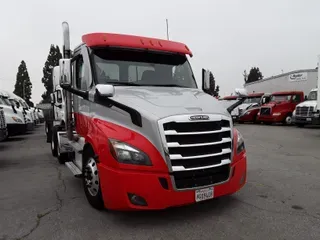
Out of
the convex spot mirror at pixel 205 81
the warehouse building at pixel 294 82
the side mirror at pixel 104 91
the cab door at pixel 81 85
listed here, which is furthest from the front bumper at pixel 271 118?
the side mirror at pixel 104 91

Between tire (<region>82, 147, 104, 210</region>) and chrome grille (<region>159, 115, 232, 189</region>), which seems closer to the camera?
chrome grille (<region>159, 115, 232, 189</region>)

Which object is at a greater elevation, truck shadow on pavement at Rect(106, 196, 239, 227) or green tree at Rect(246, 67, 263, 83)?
green tree at Rect(246, 67, 263, 83)

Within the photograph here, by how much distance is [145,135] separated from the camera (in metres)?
3.67

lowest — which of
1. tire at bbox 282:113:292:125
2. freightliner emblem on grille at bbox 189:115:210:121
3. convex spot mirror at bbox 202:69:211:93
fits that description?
tire at bbox 282:113:292:125

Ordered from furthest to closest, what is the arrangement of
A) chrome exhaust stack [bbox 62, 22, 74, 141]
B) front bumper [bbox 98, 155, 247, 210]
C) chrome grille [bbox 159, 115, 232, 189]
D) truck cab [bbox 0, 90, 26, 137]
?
1. truck cab [bbox 0, 90, 26, 137]
2. chrome exhaust stack [bbox 62, 22, 74, 141]
3. chrome grille [bbox 159, 115, 232, 189]
4. front bumper [bbox 98, 155, 247, 210]

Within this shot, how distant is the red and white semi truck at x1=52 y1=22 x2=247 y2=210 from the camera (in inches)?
140

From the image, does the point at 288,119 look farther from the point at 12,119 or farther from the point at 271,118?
the point at 12,119

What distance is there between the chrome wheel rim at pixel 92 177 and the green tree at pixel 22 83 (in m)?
72.2

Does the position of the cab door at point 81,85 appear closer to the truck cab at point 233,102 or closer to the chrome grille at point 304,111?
the truck cab at point 233,102

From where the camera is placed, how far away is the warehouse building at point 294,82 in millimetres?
25641

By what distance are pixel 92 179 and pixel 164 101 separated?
1438 millimetres

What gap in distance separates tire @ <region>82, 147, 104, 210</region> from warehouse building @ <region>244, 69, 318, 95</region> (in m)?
24.8

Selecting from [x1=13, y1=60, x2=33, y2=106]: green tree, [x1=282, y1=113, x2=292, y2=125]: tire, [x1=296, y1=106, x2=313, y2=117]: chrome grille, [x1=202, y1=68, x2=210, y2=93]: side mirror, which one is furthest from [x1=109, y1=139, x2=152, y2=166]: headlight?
[x1=13, y1=60, x2=33, y2=106]: green tree

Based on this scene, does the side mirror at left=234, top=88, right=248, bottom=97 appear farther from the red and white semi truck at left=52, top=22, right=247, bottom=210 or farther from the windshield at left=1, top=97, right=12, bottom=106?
the windshield at left=1, top=97, right=12, bottom=106
